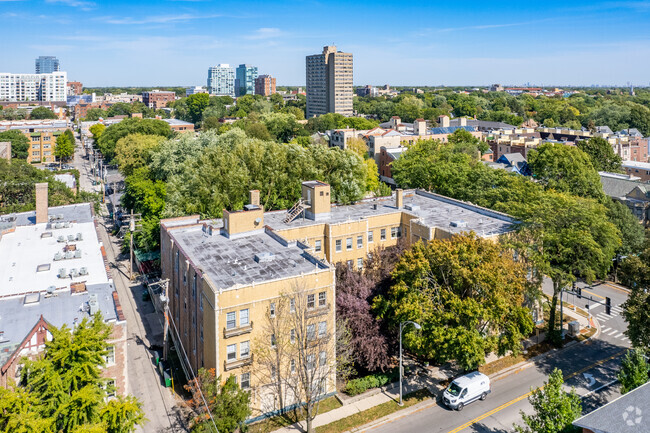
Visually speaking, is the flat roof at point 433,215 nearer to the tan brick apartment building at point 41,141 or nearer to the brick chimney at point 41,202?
the brick chimney at point 41,202

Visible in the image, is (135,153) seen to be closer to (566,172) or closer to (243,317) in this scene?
(243,317)

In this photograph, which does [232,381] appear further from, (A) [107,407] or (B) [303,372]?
(A) [107,407]

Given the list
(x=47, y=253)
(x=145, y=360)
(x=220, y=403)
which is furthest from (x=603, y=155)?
(x=47, y=253)

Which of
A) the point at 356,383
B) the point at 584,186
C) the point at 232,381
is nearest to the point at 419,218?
the point at 356,383

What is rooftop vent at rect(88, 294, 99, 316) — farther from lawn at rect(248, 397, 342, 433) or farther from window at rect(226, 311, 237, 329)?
lawn at rect(248, 397, 342, 433)

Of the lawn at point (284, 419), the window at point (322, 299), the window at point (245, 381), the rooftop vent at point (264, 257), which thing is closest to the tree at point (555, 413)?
the lawn at point (284, 419)
